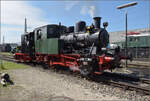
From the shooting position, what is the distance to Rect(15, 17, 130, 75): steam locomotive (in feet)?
29.4

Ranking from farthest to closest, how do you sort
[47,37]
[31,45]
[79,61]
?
1. [31,45]
2. [47,37]
3. [79,61]

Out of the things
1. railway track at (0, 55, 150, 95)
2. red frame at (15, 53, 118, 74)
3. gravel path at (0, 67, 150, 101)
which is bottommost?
gravel path at (0, 67, 150, 101)

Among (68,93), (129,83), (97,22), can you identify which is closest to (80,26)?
(97,22)

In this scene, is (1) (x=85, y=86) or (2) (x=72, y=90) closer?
(2) (x=72, y=90)

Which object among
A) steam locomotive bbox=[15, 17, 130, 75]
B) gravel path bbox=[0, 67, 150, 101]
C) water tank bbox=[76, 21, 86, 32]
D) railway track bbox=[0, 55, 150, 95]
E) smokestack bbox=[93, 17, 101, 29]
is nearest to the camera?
gravel path bbox=[0, 67, 150, 101]

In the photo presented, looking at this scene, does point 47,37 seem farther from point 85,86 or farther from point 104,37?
point 85,86

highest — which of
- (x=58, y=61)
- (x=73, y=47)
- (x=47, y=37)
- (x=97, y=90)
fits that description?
(x=47, y=37)

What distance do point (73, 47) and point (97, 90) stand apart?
15.2 feet

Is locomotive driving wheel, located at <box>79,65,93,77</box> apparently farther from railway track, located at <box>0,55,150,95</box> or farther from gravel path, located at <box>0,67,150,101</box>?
gravel path, located at <box>0,67,150,101</box>

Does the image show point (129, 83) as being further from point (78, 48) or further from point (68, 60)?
point (68, 60)

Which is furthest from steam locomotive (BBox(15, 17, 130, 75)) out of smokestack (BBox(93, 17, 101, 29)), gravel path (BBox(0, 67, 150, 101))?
gravel path (BBox(0, 67, 150, 101))

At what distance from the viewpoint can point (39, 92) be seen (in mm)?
6652

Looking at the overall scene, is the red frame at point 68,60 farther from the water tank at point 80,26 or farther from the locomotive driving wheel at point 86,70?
the water tank at point 80,26

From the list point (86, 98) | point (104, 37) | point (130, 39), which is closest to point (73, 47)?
point (104, 37)
